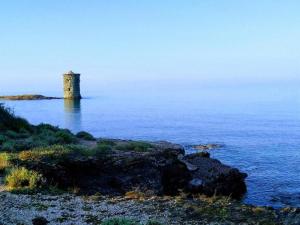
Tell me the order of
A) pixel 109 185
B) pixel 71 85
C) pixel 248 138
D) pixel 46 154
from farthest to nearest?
pixel 71 85 → pixel 248 138 → pixel 109 185 → pixel 46 154

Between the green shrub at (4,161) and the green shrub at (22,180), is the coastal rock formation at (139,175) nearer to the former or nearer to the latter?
the green shrub at (4,161)

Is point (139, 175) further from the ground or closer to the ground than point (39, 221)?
closer to the ground

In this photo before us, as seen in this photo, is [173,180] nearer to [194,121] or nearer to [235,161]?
[235,161]

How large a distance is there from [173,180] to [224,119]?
58624mm

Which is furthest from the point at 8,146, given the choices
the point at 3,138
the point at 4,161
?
the point at 4,161

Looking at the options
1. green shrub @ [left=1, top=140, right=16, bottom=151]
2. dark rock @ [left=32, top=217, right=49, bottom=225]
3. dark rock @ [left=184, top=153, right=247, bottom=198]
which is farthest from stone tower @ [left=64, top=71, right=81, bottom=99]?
dark rock @ [left=32, top=217, right=49, bottom=225]

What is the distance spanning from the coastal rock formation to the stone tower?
119629mm

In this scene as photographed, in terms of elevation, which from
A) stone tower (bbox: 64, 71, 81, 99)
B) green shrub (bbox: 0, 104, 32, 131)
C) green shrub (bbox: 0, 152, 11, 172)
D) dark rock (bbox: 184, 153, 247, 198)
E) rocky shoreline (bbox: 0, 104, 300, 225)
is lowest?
dark rock (bbox: 184, 153, 247, 198)

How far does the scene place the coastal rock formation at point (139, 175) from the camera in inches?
935

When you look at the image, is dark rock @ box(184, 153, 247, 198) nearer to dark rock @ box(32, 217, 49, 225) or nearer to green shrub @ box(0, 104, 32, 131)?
green shrub @ box(0, 104, 32, 131)

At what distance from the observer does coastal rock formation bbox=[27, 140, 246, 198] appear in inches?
935

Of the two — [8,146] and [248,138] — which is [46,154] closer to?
[8,146]

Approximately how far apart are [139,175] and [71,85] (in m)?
130

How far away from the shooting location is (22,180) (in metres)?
19.3
